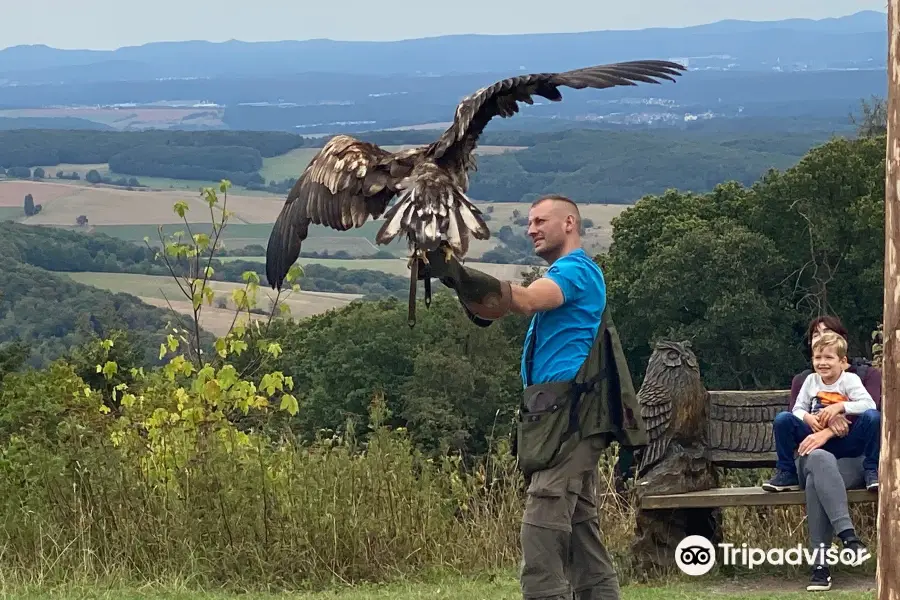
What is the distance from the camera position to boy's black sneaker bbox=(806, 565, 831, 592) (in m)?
6.16

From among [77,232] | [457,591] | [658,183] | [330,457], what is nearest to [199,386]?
[330,457]

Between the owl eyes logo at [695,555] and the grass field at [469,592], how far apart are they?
0.43 feet

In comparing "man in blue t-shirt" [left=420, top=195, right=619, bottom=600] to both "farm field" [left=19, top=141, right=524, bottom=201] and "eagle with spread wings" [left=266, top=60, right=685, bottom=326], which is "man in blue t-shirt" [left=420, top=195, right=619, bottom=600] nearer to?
"eagle with spread wings" [left=266, top=60, right=685, bottom=326]

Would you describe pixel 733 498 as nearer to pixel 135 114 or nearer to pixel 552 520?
pixel 552 520

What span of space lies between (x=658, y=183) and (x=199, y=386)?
3123 inches

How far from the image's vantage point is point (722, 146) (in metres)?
102

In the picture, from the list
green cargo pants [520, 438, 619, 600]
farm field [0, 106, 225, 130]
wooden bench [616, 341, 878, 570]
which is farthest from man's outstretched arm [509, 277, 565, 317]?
farm field [0, 106, 225, 130]

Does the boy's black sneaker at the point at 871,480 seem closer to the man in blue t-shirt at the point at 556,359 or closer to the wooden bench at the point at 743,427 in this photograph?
the wooden bench at the point at 743,427

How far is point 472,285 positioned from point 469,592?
2.54 meters

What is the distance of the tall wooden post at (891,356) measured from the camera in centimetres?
373

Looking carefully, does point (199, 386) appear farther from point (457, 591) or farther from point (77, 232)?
point (77, 232)

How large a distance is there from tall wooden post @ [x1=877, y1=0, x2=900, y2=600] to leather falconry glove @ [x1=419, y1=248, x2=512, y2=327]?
3.62 feet

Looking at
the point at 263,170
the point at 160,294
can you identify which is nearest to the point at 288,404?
the point at 160,294

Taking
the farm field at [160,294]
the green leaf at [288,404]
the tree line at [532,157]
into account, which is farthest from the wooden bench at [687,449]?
the tree line at [532,157]
